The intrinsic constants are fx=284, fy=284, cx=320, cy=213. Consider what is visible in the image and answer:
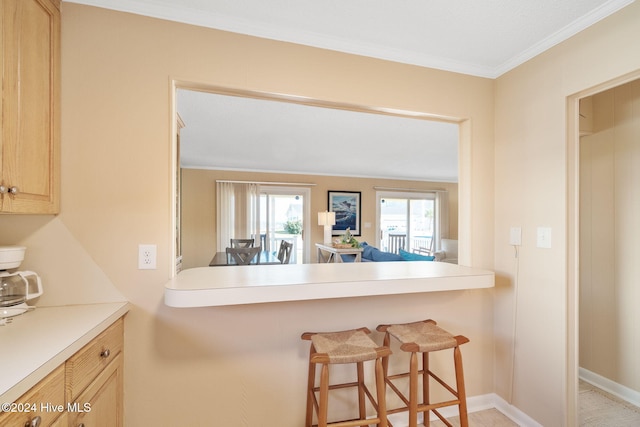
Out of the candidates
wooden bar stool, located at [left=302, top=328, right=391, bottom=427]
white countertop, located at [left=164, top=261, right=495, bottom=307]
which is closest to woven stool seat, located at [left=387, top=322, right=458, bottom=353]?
wooden bar stool, located at [left=302, top=328, right=391, bottom=427]

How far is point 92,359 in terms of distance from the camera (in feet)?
3.49

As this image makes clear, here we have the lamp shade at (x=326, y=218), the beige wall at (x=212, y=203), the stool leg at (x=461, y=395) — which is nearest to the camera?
the stool leg at (x=461, y=395)

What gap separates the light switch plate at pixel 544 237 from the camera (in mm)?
1645

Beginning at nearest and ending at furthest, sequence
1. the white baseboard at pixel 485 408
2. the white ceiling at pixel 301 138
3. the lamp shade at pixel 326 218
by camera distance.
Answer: the white baseboard at pixel 485 408 → the white ceiling at pixel 301 138 → the lamp shade at pixel 326 218

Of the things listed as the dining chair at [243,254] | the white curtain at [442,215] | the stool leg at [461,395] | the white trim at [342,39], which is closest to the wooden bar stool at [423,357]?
the stool leg at [461,395]

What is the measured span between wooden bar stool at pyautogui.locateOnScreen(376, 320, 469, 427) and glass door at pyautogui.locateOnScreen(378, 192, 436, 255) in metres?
5.10

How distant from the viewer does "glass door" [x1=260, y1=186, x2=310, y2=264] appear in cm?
599

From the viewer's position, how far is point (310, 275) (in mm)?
1511

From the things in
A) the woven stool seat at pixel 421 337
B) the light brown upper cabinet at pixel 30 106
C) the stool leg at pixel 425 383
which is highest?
the light brown upper cabinet at pixel 30 106

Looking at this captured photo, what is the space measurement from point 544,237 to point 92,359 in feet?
7.50

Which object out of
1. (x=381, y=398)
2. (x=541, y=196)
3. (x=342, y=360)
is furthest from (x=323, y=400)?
(x=541, y=196)

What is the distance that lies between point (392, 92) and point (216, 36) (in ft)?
3.43

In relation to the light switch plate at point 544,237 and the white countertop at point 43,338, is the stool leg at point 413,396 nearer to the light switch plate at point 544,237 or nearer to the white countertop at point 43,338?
the light switch plate at point 544,237

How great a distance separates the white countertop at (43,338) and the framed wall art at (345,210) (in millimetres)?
5281
